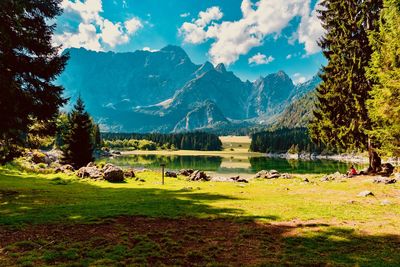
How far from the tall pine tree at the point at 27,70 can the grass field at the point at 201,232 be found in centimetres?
567

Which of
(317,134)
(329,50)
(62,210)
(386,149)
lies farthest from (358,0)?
(62,210)

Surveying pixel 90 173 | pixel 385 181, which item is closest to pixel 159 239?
pixel 385 181

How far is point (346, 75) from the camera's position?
4219 cm

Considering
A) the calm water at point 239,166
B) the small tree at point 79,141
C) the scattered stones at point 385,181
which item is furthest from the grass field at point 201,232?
the calm water at point 239,166

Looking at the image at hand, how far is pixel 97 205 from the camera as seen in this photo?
20.9 m

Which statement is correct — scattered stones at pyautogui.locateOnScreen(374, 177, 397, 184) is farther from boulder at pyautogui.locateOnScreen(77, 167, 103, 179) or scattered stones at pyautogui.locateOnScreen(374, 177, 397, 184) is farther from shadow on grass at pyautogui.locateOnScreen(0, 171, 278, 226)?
boulder at pyautogui.locateOnScreen(77, 167, 103, 179)

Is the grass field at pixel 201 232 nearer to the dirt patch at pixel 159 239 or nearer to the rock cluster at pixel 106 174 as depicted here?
the dirt patch at pixel 159 239

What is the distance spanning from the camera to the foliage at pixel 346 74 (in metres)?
40.7

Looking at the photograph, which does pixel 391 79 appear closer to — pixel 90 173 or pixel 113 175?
pixel 113 175

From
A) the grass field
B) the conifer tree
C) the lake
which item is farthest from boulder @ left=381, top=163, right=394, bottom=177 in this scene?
the lake

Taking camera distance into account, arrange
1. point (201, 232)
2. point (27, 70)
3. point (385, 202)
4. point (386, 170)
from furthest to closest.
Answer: point (386, 170) → point (27, 70) → point (385, 202) → point (201, 232)

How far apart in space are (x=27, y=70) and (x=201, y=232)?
18.6 meters

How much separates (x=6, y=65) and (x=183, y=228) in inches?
705

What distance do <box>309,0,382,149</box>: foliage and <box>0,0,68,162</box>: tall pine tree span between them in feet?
109
